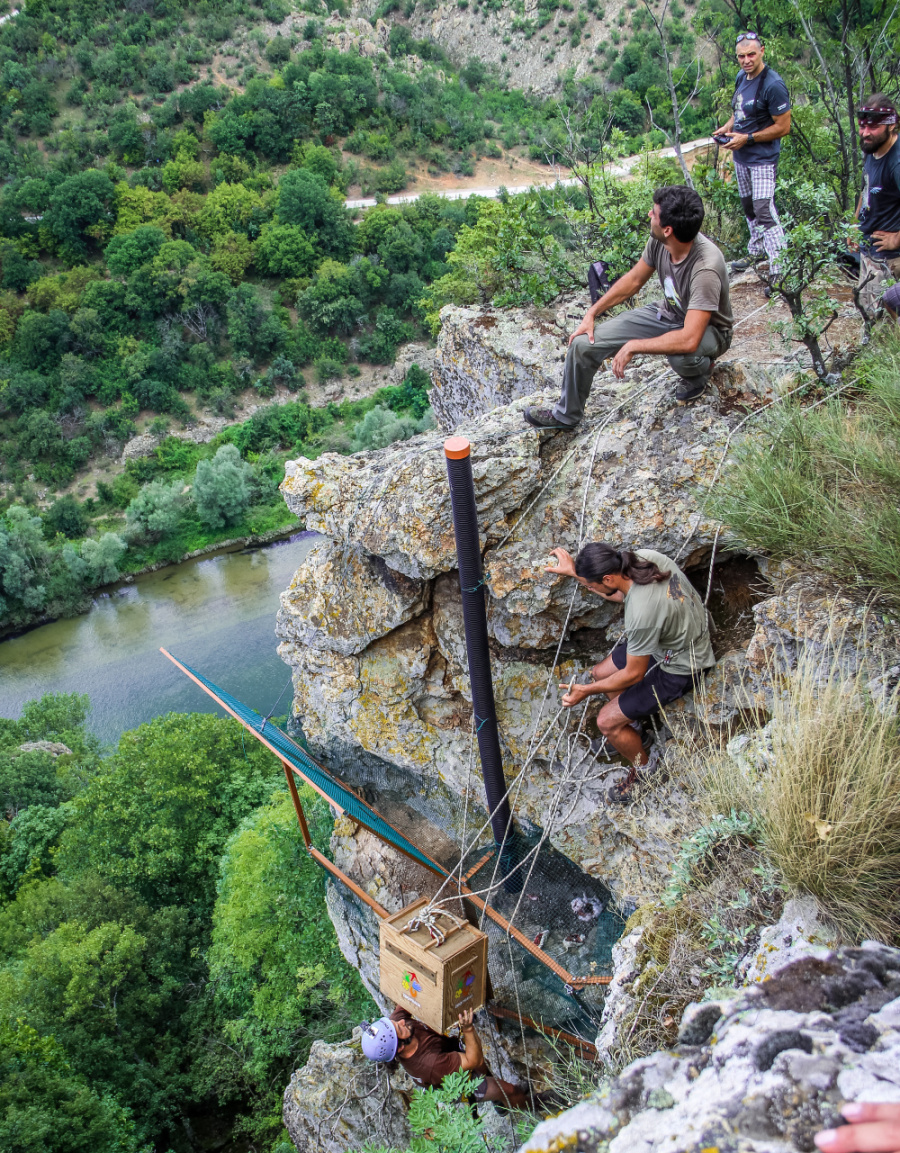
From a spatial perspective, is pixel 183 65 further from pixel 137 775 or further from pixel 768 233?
pixel 768 233

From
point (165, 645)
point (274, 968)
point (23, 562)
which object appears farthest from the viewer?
point (23, 562)

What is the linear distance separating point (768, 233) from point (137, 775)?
17.6 m

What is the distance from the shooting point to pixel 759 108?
20.9 ft

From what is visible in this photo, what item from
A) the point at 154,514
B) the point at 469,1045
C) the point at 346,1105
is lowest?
the point at 346,1105

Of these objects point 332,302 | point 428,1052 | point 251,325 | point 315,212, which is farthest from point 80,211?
point 428,1052

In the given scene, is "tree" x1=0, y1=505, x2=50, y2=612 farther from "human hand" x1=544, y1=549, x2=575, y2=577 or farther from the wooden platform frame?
"human hand" x1=544, y1=549, x2=575, y2=577

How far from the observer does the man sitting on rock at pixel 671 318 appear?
15.1ft

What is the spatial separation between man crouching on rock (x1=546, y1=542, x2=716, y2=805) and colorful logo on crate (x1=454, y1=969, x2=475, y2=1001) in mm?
1693

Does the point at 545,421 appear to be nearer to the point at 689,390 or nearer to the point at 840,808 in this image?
the point at 689,390

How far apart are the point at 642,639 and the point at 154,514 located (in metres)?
→ 34.2

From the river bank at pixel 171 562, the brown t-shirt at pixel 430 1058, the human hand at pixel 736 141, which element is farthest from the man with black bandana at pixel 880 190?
the river bank at pixel 171 562

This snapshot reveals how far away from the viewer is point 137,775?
18.7 meters

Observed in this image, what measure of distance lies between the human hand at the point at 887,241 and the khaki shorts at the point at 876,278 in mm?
86

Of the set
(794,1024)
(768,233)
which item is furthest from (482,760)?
(768,233)
